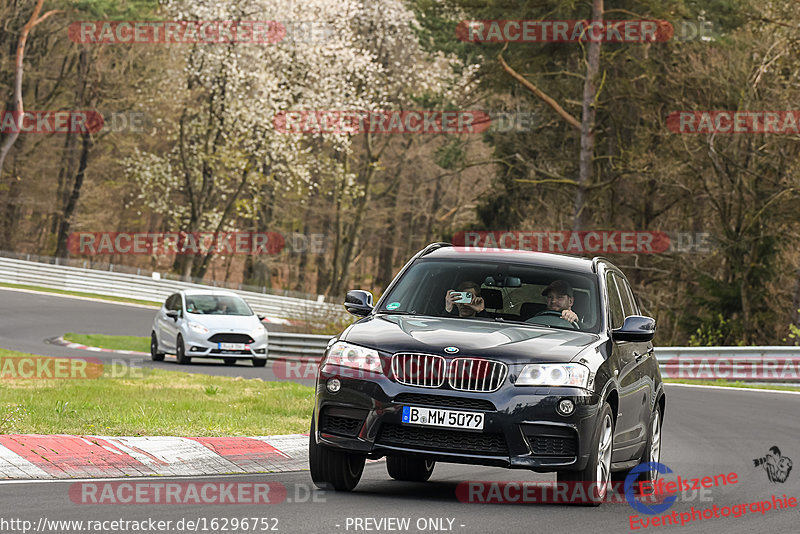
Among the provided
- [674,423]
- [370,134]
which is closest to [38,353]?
[674,423]

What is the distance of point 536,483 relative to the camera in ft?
A: 34.3

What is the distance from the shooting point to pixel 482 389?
8133mm

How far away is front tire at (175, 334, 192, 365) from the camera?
2719 centimetres

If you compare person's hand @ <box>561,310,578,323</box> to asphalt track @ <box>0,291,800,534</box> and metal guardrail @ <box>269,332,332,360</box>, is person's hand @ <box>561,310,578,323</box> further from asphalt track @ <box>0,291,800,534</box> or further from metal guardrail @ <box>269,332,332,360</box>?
metal guardrail @ <box>269,332,332,360</box>

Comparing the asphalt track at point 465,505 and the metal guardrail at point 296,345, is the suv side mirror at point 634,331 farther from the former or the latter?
the metal guardrail at point 296,345

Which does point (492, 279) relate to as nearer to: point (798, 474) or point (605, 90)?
point (798, 474)

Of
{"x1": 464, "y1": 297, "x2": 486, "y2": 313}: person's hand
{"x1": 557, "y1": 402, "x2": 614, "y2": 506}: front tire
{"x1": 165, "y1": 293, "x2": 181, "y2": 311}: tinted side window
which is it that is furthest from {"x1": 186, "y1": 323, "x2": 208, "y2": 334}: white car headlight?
{"x1": 557, "y1": 402, "x2": 614, "y2": 506}: front tire

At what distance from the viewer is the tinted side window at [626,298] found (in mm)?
10617

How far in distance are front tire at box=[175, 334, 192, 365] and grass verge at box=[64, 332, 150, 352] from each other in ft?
18.0

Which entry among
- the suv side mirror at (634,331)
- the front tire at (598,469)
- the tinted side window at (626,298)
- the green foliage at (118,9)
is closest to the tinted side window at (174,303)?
the tinted side window at (626,298)

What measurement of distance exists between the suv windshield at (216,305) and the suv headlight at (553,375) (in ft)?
66.9

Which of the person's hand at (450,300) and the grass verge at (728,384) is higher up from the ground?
the person's hand at (450,300)

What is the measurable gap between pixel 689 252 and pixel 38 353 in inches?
819

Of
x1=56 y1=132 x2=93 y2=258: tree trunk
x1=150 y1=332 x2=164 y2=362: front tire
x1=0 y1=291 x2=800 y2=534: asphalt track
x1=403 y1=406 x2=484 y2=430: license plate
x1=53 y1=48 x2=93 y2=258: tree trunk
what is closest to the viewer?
x1=0 y1=291 x2=800 y2=534: asphalt track
